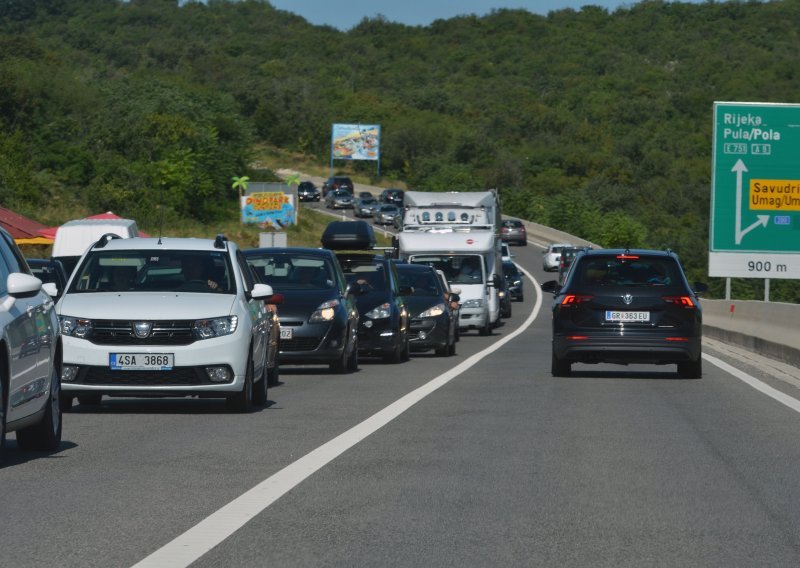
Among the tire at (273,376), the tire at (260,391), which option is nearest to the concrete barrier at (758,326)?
the tire at (273,376)

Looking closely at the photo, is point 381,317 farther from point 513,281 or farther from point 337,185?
point 337,185

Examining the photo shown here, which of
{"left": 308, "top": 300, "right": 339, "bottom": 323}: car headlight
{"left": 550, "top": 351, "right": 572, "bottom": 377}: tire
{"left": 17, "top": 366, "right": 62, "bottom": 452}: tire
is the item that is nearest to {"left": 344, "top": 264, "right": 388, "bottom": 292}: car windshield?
{"left": 308, "top": 300, "right": 339, "bottom": 323}: car headlight

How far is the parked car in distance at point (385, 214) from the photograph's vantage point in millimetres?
99812

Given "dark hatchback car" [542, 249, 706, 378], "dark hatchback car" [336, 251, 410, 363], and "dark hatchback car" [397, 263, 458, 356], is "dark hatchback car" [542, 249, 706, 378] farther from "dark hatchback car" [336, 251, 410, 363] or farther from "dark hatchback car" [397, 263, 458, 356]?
"dark hatchback car" [397, 263, 458, 356]

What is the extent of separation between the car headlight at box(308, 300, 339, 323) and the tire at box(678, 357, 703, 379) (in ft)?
14.7

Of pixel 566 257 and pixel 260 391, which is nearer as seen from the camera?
pixel 260 391

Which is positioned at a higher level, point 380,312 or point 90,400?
point 380,312

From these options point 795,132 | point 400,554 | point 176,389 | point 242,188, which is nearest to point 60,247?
point 795,132

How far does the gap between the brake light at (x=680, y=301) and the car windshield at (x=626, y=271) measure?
9.5 inches

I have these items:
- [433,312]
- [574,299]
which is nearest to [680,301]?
[574,299]

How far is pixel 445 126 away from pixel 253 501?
6255 inches

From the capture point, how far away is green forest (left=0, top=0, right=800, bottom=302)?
87000mm

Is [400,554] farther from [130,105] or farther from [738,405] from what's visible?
[130,105]

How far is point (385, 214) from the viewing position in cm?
10069
